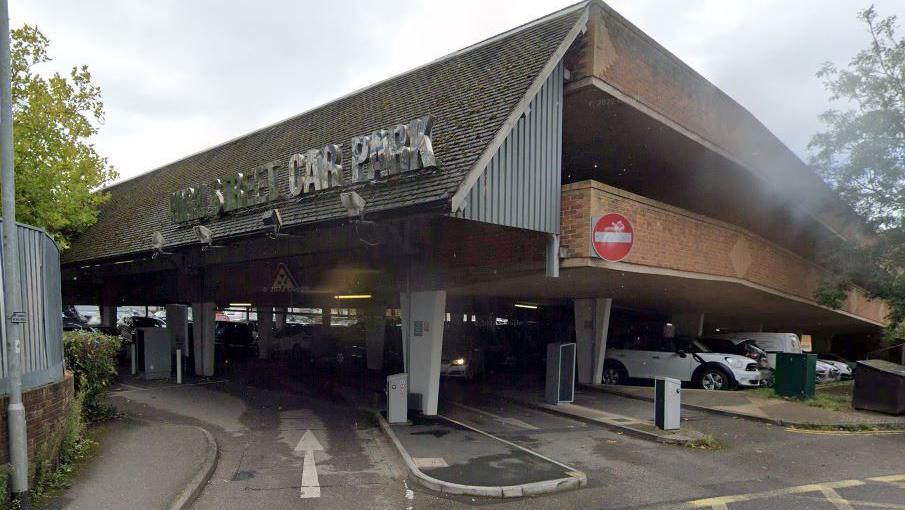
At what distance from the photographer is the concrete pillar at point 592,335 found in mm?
17594

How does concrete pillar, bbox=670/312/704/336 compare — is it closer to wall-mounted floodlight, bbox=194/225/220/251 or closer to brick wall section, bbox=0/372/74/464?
wall-mounted floodlight, bbox=194/225/220/251

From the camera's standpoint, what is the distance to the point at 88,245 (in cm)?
2153

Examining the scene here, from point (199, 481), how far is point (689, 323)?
63.9 ft

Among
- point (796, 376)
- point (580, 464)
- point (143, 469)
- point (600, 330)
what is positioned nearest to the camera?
point (143, 469)

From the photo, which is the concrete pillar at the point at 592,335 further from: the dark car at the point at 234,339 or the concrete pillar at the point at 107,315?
the concrete pillar at the point at 107,315

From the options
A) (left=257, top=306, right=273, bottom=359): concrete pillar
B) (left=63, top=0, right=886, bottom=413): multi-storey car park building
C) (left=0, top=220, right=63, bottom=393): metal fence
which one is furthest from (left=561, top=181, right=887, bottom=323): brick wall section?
(left=257, top=306, right=273, bottom=359): concrete pillar

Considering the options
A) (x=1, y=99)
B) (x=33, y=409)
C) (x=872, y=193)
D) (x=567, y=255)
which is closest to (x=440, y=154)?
(x=567, y=255)

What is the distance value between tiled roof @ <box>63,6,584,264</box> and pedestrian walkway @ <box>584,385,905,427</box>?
8.44m

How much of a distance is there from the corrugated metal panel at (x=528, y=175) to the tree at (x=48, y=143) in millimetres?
12124

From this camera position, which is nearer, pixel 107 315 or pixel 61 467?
pixel 61 467

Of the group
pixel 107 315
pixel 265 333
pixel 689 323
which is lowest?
pixel 265 333

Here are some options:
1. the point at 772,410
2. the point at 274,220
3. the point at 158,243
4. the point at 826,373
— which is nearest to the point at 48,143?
the point at 158,243

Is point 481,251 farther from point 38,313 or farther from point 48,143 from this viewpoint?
point 48,143

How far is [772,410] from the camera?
13.1 metres
